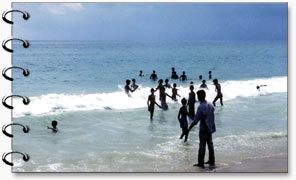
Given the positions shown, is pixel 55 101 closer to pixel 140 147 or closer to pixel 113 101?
pixel 113 101

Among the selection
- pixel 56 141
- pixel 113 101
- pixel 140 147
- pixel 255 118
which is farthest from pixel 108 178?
pixel 113 101

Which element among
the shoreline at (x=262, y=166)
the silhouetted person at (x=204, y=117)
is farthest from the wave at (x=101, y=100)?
the shoreline at (x=262, y=166)

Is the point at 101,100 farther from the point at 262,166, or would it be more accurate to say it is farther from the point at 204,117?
the point at 262,166

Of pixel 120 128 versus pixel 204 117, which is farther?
pixel 120 128

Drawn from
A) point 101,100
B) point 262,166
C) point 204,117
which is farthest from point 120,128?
point 262,166

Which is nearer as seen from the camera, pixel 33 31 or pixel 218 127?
pixel 33 31

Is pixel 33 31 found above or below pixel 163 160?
above

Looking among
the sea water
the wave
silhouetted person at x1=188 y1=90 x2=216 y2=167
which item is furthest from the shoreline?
the wave

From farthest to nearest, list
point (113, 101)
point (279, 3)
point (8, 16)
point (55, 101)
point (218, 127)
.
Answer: point (113, 101), point (55, 101), point (218, 127), point (279, 3), point (8, 16)

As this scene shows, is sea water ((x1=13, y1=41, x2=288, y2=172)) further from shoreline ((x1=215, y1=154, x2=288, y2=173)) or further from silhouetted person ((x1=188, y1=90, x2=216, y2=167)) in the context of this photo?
silhouetted person ((x1=188, y1=90, x2=216, y2=167))

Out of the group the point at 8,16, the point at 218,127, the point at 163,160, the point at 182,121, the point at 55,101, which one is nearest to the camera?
the point at 8,16

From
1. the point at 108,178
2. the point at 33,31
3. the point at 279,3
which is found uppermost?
the point at 279,3

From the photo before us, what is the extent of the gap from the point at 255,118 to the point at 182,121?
3.60 m

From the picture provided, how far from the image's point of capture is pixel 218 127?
39.0 ft
